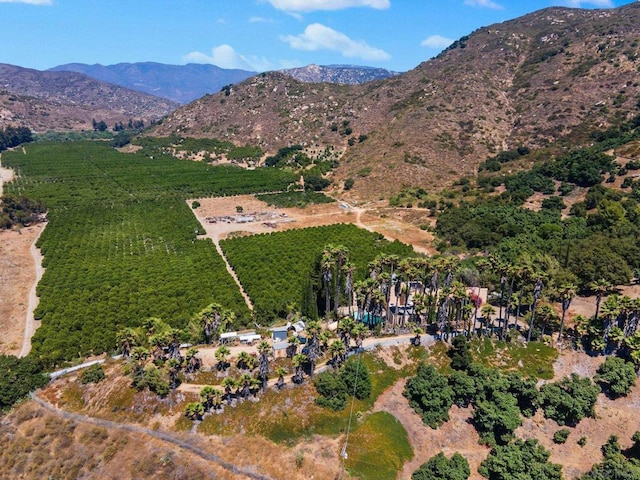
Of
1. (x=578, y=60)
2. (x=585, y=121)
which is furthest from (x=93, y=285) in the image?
(x=578, y=60)

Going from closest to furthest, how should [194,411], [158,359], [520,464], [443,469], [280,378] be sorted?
[443,469]
[520,464]
[194,411]
[280,378]
[158,359]

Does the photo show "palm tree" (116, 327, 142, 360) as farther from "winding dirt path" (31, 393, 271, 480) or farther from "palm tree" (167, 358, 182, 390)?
"winding dirt path" (31, 393, 271, 480)

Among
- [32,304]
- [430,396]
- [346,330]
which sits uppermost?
[346,330]

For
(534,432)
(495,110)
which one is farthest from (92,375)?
(495,110)

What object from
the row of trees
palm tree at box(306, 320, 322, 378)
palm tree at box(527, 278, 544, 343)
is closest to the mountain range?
the row of trees

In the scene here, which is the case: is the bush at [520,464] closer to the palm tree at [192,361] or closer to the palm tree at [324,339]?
the palm tree at [324,339]

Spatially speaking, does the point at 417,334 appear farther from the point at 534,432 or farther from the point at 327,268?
the point at 534,432
